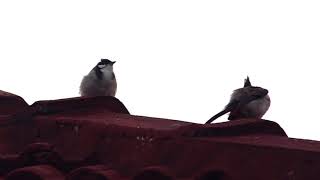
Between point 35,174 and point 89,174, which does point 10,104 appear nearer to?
point 35,174

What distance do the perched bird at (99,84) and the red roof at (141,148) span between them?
4347 millimetres

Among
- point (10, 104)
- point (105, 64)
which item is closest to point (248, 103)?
point (105, 64)

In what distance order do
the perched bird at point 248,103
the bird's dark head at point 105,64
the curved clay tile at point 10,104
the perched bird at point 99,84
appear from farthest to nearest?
the bird's dark head at point 105,64, the perched bird at point 99,84, the perched bird at point 248,103, the curved clay tile at point 10,104

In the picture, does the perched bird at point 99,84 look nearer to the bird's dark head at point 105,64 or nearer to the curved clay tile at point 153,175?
the bird's dark head at point 105,64

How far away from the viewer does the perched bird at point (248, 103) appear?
7.71 metres

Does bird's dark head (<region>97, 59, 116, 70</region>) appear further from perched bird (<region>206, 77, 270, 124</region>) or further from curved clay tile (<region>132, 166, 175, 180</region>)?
curved clay tile (<region>132, 166, 175, 180</region>)

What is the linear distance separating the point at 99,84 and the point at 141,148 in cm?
536

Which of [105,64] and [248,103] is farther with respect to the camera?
[105,64]

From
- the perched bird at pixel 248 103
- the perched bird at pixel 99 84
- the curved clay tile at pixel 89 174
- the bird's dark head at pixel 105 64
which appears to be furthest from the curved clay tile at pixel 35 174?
the bird's dark head at pixel 105 64

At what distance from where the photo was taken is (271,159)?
297 cm

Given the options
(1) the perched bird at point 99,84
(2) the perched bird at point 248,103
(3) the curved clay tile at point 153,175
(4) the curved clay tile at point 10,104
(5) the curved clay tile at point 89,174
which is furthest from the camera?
(1) the perched bird at point 99,84

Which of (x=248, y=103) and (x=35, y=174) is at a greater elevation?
(x=248, y=103)

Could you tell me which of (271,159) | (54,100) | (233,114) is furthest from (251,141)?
(233,114)

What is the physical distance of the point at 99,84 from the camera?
874cm
